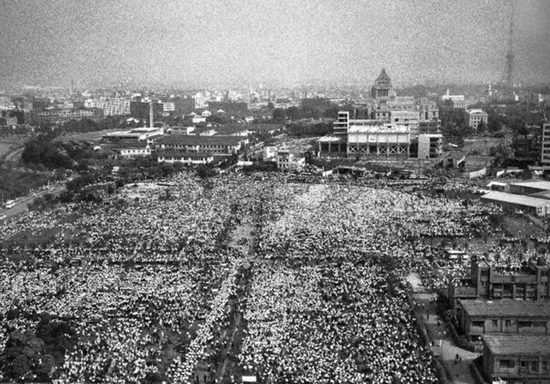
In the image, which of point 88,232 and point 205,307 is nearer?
point 205,307

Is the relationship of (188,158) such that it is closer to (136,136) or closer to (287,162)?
(287,162)

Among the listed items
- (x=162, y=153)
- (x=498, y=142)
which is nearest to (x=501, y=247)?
(x=162, y=153)

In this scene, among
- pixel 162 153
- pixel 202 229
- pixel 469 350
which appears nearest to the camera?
pixel 469 350

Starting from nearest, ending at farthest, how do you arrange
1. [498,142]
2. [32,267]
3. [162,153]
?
1. [32,267]
2. [162,153]
3. [498,142]

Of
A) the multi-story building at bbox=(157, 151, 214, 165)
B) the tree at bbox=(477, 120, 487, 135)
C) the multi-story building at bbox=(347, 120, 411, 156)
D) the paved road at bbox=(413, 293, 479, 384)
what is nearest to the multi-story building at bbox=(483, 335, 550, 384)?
the paved road at bbox=(413, 293, 479, 384)

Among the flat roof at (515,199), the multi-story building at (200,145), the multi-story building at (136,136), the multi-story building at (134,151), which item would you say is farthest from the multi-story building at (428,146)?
the multi-story building at (136,136)

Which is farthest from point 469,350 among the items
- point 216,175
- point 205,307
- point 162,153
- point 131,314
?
point 162,153

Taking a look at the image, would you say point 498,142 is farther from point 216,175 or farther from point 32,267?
point 32,267
